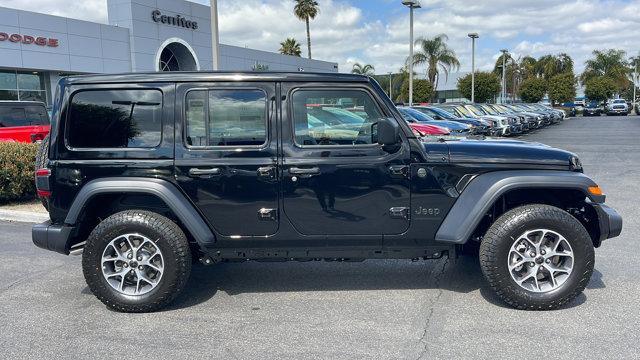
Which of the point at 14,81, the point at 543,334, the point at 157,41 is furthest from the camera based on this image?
the point at 157,41

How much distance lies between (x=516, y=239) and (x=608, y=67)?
7559 centimetres

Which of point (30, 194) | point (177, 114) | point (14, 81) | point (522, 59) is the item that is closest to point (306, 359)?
point (177, 114)

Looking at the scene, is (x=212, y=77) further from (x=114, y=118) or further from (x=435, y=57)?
(x=435, y=57)

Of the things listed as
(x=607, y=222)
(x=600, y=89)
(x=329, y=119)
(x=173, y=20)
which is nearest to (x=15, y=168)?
(x=329, y=119)

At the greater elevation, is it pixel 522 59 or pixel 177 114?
pixel 522 59

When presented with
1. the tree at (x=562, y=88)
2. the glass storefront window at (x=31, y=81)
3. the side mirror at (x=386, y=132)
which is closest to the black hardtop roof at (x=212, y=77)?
the side mirror at (x=386, y=132)

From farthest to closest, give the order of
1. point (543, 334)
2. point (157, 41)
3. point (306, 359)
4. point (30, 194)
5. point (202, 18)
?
point (202, 18) → point (157, 41) → point (30, 194) → point (543, 334) → point (306, 359)

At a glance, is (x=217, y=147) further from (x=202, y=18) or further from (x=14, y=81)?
(x=202, y=18)

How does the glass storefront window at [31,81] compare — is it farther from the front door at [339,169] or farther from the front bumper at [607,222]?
the front bumper at [607,222]

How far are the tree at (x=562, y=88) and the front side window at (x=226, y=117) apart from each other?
62079mm

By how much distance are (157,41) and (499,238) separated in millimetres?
32438

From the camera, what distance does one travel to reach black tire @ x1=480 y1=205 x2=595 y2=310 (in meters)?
4.16

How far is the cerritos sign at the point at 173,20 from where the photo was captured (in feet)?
107

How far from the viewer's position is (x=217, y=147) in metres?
4.27
